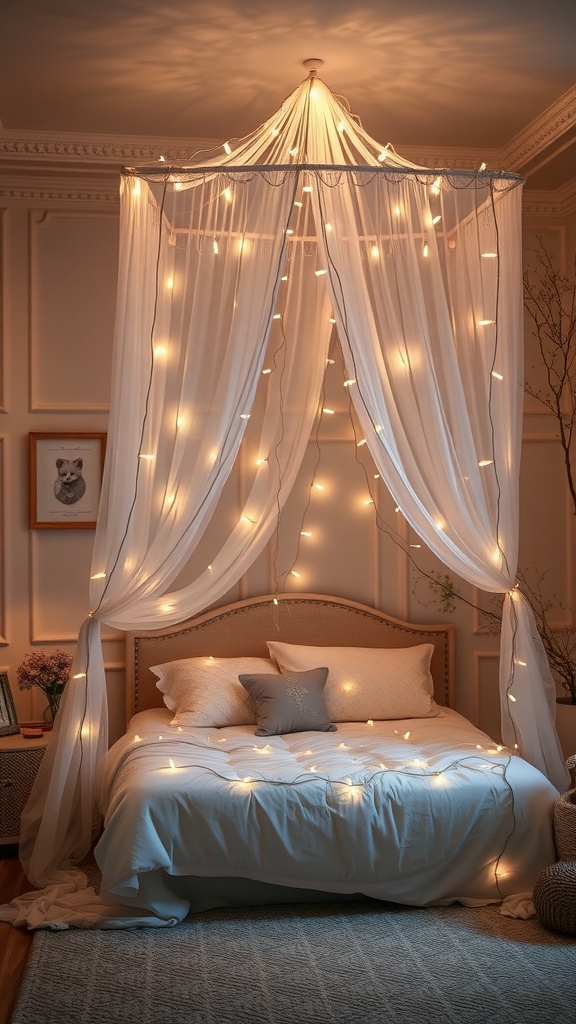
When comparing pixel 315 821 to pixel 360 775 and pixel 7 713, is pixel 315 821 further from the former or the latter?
pixel 7 713

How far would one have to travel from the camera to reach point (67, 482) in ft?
15.1

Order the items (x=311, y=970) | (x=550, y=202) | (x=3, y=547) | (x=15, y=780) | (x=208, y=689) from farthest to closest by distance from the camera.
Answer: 1. (x=550, y=202)
2. (x=3, y=547)
3. (x=208, y=689)
4. (x=15, y=780)
5. (x=311, y=970)

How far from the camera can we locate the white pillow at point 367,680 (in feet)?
14.5

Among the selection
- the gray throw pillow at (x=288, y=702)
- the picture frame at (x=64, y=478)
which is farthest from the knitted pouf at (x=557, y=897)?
the picture frame at (x=64, y=478)

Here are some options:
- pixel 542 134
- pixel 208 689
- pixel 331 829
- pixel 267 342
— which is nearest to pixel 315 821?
pixel 331 829

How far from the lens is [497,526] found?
3.64 meters

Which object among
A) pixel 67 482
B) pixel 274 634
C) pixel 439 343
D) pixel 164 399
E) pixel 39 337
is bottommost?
pixel 274 634

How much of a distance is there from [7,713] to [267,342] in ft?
6.74

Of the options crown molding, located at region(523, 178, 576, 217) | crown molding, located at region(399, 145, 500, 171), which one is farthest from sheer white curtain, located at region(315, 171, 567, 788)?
crown molding, located at region(523, 178, 576, 217)

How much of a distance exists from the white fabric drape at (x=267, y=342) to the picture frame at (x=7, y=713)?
620 millimetres

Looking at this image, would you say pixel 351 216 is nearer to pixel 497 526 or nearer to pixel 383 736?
pixel 497 526

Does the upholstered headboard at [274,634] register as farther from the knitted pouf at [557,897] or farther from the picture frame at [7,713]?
the knitted pouf at [557,897]

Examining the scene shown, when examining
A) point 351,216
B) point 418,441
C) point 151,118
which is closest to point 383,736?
point 418,441

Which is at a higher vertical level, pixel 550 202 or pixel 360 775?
pixel 550 202
